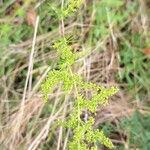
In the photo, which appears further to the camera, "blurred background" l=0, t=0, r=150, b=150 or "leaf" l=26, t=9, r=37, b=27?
"leaf" l=26, t=9, r=37, b=27

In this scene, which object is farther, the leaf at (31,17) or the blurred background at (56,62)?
the leaf at (31,17)

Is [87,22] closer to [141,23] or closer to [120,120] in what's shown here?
[141,23]

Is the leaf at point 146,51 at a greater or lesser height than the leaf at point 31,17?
lesser

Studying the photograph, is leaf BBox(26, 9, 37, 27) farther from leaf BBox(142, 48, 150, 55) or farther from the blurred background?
leaf BBox(142, 48, 150, 55)

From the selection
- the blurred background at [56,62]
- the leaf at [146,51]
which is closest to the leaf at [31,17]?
the blurred background at [56,62]

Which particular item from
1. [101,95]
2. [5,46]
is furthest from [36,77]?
[101,95]

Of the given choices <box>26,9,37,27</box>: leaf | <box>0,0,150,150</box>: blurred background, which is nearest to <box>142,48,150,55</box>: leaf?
<box>0,0,150,150</box>: blurred background

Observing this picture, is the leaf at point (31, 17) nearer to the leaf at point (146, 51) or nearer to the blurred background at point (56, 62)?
the blurred background at point (56, 62)

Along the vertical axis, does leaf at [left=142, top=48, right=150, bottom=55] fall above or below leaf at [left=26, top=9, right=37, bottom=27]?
below
